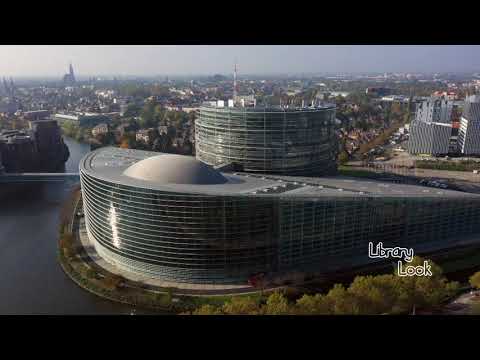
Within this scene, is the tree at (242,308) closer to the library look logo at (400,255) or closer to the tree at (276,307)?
the tree at (276,307)

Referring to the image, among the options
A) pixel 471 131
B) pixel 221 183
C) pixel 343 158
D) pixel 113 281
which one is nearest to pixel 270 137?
pixel 221 183

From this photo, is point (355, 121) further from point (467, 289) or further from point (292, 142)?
point (467, 289)

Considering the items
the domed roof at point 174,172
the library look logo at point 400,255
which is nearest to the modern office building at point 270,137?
the domed roof at point 174,172

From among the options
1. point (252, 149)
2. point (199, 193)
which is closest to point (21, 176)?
point (252, 149)

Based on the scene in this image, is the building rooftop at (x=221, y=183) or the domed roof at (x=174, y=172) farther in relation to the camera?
the domed roof at (x=174, y=172)

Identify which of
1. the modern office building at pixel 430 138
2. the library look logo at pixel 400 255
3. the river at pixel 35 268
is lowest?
the river at pixel 35 268

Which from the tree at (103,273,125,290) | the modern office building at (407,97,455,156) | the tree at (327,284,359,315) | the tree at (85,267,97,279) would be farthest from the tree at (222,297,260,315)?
the modern office building at (407,97,455,156)
